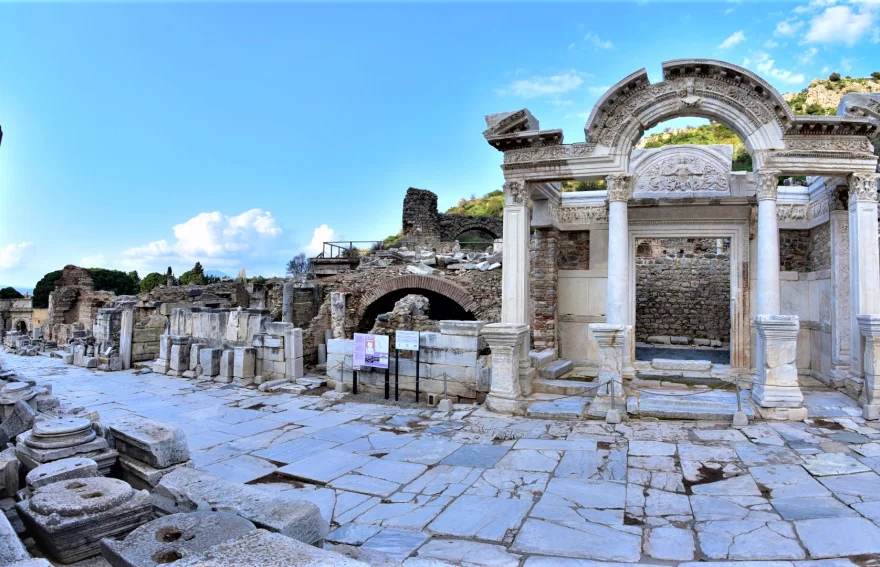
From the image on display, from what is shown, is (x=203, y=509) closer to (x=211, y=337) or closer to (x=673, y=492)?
(x=673, y=492)

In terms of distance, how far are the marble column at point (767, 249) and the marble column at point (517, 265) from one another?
3739mm

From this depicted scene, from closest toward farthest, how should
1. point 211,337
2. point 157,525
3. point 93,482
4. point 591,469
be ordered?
point 157,525 → point 93,482 → point 591,469 → point 211,337

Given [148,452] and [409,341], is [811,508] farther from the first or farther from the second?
[409,341]

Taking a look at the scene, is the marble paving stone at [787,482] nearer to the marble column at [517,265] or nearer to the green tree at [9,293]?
the marble column at [517,265]

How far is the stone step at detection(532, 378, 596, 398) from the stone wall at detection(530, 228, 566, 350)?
1.66 m

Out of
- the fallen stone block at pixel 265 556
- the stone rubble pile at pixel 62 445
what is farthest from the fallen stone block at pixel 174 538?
the stone rubble pile at pixel 62 445

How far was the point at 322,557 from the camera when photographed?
2.52 m

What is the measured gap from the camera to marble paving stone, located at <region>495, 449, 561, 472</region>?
6.02 metres

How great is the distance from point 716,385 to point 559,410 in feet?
11.0

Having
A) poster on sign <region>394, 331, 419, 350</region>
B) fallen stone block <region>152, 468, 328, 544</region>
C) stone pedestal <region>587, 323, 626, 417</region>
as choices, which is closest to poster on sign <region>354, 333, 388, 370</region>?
poster on sign <region>394, 331, 419, 350</region>

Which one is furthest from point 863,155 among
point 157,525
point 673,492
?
point 157,525

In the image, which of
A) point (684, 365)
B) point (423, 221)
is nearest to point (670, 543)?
point (684, 365)

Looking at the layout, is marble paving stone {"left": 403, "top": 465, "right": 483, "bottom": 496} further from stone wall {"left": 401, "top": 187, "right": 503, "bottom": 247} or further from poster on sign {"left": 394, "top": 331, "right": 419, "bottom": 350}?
stone wall {"left": 401, "top": 187, "right": 503, "bottom": 247}

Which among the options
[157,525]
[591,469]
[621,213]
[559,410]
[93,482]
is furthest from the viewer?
[621,213]
